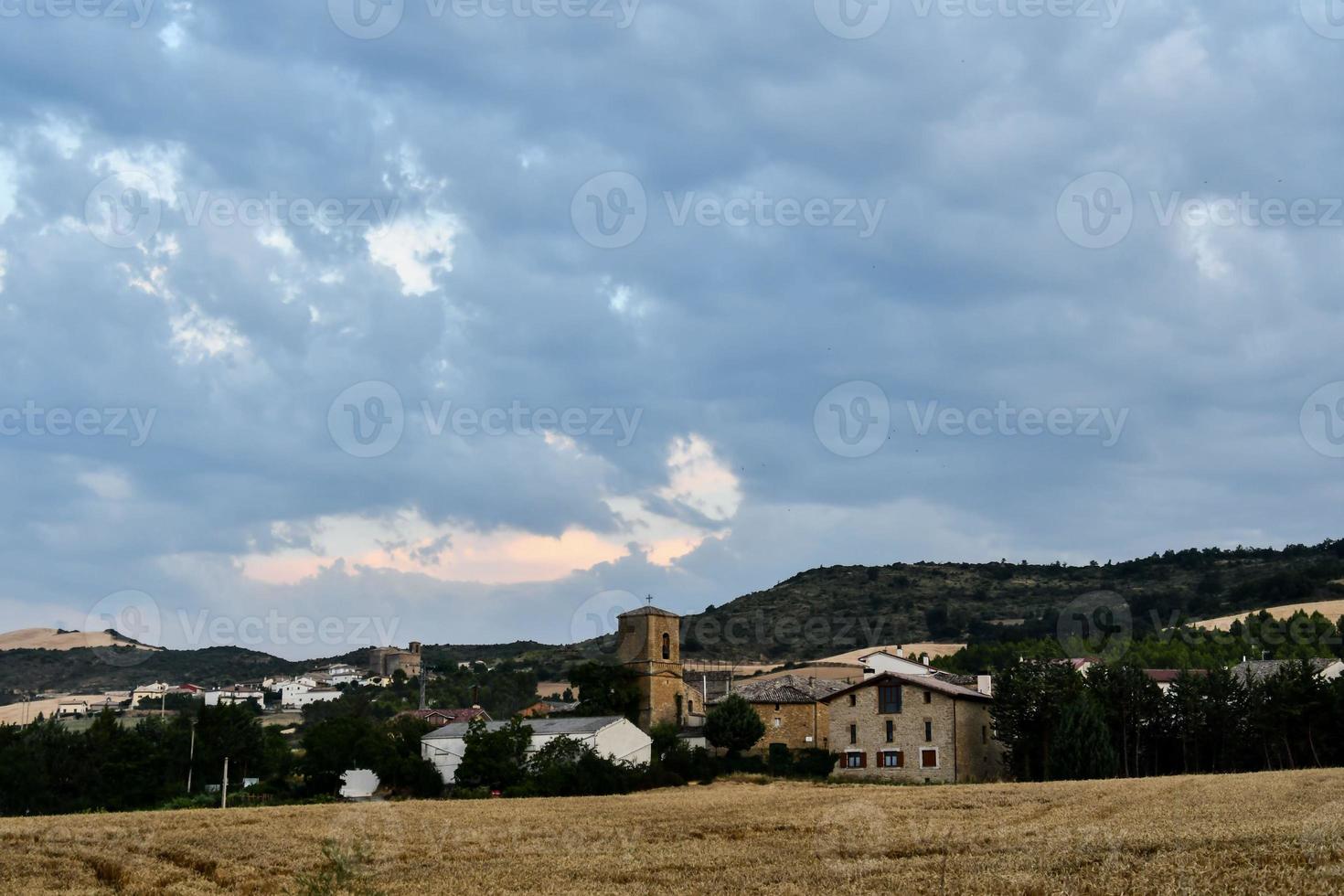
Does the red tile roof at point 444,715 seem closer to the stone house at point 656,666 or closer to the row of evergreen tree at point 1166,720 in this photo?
the stone house at point 656,666

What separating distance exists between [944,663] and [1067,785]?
273ft

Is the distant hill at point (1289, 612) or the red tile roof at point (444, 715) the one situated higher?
the distant hill at point (1289, 612)

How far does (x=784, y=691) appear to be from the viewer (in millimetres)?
89375

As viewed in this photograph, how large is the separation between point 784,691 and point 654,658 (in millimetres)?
10561

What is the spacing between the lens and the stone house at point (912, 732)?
7919cm

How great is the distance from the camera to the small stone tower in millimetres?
92625

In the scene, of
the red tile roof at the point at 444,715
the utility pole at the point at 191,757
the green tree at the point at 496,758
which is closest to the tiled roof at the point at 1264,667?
the green tree at the point at 496,758

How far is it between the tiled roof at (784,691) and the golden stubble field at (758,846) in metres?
37.6

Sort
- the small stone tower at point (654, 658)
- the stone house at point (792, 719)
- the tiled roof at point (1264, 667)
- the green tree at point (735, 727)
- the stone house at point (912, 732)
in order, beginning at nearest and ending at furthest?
the stone house at point (912, 732)
the tiled roof at point (1264, 667)
the green tree at point (735, 727)
the stone house at point (792, 719)
the small stone tower at point (654, 658)

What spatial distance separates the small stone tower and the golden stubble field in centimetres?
4200

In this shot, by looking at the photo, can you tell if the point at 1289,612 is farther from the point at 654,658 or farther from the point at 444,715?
the point at 444,715

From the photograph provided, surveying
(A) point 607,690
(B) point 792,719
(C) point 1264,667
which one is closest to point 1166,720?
(C) point 1264,667

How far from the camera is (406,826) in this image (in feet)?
133

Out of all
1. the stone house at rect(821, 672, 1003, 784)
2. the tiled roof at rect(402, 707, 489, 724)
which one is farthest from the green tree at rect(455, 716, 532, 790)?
the tiled roof at rect(402, 707, 489, 724)
